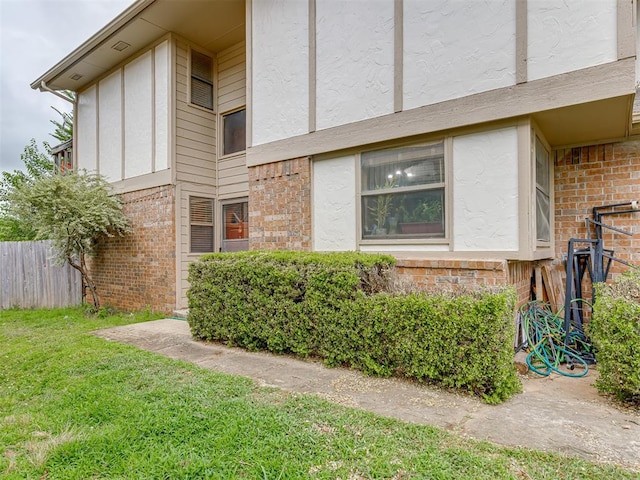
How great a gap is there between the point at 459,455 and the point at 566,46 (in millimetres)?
4104

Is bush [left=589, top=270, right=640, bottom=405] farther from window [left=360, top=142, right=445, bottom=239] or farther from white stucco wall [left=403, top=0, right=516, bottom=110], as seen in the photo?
white stucco wall [left=403, top=0, right=516, bottom=110]

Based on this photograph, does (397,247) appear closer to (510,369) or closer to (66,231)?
(510,369)

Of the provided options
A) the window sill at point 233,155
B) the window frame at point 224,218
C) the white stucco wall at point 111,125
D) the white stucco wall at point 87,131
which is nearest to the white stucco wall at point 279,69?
the window sill at point 233,155

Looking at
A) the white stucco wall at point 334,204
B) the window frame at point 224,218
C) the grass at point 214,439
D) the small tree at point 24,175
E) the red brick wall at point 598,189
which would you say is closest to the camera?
the grass at point 214,439

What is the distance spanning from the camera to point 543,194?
4891 millimetres

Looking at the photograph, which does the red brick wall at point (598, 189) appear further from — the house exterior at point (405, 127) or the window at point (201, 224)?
the window at point (201, 224)

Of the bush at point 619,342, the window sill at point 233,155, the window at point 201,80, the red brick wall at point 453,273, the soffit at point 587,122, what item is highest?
the window at point 201,80

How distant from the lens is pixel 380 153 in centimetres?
515

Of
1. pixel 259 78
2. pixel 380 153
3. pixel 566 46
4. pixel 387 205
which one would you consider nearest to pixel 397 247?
pixel 387 205

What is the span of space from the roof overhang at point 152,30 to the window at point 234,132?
1.58 meters

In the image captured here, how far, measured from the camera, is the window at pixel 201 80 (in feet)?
27.4

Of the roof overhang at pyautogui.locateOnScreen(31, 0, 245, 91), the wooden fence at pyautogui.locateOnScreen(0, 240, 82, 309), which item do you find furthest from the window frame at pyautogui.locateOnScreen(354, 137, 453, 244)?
the wooden fence at pyautogui.locateOnScreen(0, 240, 82, 309)

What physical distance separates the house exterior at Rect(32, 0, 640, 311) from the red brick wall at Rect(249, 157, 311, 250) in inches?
1.1

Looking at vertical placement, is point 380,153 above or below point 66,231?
above
